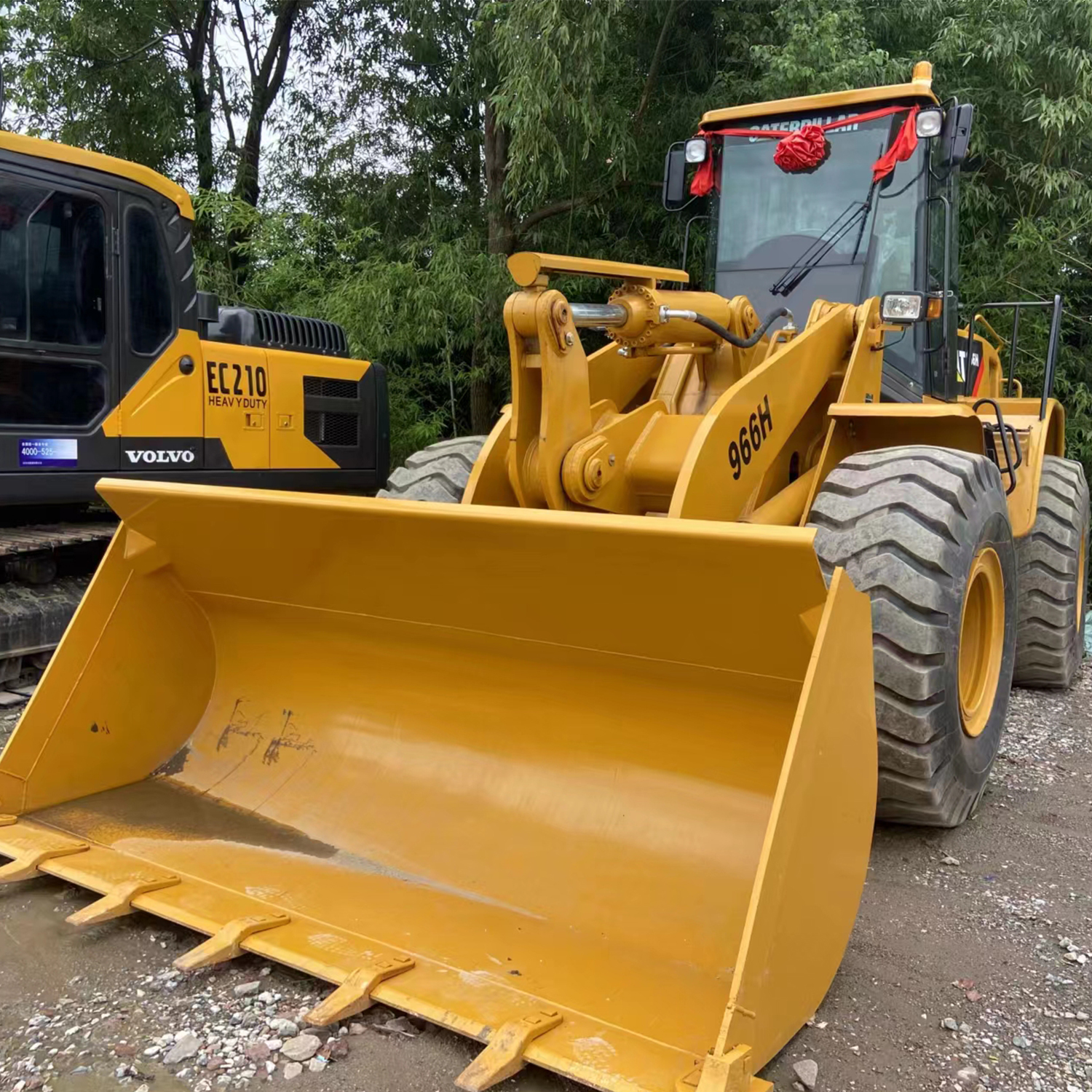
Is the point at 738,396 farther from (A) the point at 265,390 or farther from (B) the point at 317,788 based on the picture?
(A) the point at 265,390

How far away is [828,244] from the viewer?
4.58 m

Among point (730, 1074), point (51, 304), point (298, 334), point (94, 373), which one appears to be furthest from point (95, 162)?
point (730, 1074)

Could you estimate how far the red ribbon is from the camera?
14.7ft

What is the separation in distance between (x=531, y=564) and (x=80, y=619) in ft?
4.84

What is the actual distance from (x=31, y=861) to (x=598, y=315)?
2318 mm

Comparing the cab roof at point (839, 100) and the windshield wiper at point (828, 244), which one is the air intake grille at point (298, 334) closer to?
the cab roof at point (839, 100)

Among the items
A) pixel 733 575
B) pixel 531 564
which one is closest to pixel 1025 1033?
pixel 733 575

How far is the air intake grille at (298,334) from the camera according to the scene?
6547 mm

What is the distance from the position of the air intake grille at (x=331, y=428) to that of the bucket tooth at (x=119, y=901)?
4.22m

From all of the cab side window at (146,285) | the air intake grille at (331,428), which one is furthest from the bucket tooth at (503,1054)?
the air intake grille at (331,428)

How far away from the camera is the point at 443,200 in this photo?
37.4ft

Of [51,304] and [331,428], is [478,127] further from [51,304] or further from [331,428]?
[51,304]

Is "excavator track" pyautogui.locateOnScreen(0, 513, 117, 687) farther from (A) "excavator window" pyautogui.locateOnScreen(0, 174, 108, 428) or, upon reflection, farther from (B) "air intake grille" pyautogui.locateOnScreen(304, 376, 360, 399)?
(B) "air intake grille" pyautogui.locateOnScreen(304, 376, 360, 399)

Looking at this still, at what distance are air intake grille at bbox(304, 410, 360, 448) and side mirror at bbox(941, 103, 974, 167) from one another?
393cm
